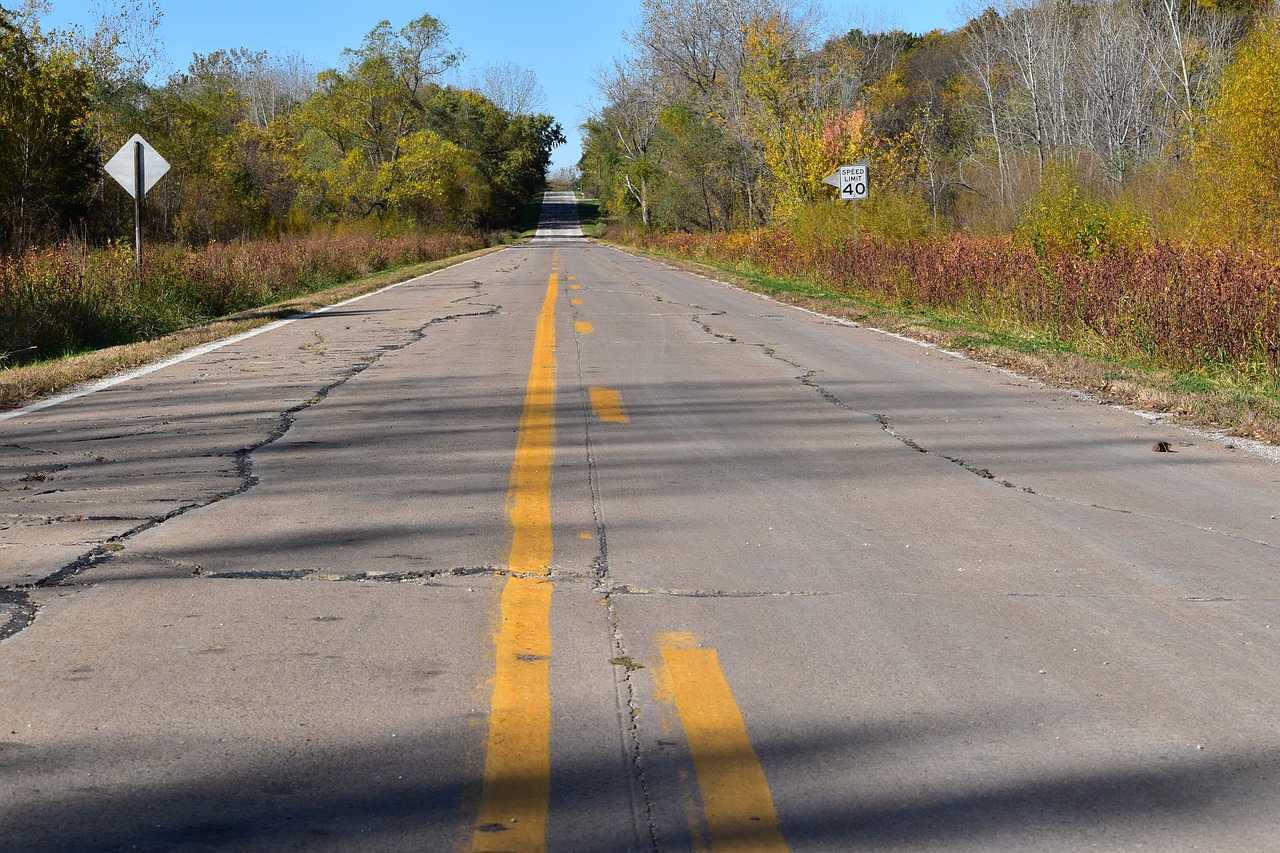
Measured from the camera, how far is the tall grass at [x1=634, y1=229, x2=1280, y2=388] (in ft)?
37.7

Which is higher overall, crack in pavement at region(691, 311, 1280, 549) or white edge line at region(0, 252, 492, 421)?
crack in pavement at region(691, 311, 1280, 549)

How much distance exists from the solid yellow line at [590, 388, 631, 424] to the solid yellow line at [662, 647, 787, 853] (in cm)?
505

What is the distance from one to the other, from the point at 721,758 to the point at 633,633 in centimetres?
→ 110

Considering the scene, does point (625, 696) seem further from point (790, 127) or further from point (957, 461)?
point (790, 127)

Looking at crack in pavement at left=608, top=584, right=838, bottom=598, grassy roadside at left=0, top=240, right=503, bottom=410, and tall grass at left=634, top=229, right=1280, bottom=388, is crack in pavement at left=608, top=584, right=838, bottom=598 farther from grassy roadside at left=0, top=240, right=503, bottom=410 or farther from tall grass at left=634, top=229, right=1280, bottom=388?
tall grass at left=634, top=229, right=1280, bottom=388

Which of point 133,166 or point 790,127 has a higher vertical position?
point 790,127

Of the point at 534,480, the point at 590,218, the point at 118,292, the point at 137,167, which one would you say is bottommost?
the point at 534,480

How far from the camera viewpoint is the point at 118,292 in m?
17.2

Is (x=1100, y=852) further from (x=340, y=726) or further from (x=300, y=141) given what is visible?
(x=300, y=141)

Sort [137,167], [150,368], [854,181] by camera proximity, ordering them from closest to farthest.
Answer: [150,368]
[137,167]
[854,181]

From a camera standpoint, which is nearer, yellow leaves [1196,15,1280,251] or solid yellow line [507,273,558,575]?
solid yellow line [507,273,558,575]

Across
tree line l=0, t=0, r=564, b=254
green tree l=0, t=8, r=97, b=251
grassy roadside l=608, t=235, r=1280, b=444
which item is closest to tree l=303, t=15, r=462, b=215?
tree line l=0, t=0, r=564, b=254

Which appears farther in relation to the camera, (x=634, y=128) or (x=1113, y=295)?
(x=634, y=128)

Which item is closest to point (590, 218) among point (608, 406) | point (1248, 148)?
point (1248, 148)
